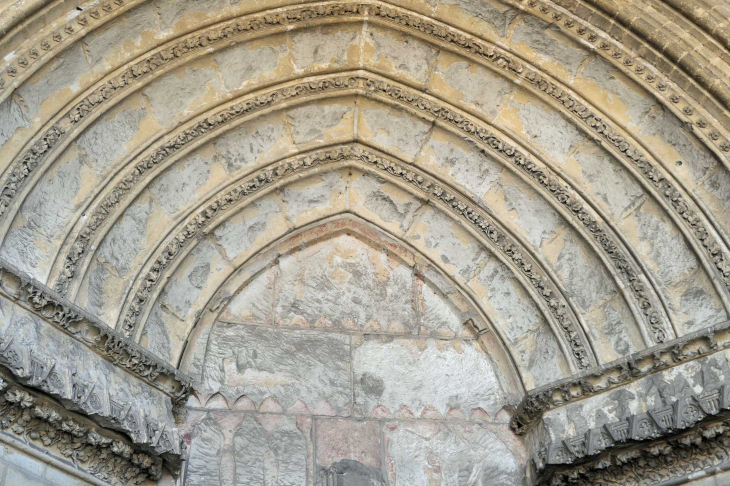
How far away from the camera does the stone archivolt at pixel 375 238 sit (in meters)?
5.52

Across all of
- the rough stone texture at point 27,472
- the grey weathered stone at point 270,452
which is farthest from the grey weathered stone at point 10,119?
the grey weathered stone at point 270,452

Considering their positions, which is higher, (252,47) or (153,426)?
(252,47)

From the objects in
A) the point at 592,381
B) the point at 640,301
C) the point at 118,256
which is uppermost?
the point at 118,256

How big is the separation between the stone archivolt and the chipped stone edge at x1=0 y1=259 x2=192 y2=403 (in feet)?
0.07

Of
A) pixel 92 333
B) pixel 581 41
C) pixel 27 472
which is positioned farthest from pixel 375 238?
pixel 27 472

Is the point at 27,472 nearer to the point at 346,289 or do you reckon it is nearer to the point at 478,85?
the point at 346,289

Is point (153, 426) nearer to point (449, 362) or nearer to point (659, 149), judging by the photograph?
point (449, 362)

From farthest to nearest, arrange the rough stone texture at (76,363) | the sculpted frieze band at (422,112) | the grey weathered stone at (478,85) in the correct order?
the grey weathered stone at (478,85) < the sculpted frieze band at (422,112) < the rough stone texture at (76,363)

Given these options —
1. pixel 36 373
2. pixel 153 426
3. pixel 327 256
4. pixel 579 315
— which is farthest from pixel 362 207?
pixel 36 373

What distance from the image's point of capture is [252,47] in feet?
21.1

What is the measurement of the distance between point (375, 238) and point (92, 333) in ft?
8.16

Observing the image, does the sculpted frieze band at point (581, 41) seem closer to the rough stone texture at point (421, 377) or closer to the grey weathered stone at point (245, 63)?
the grey weathered stone at point (245, 63)

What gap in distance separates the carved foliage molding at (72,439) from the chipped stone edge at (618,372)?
2.56 meters

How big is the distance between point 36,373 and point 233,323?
6.57ft
